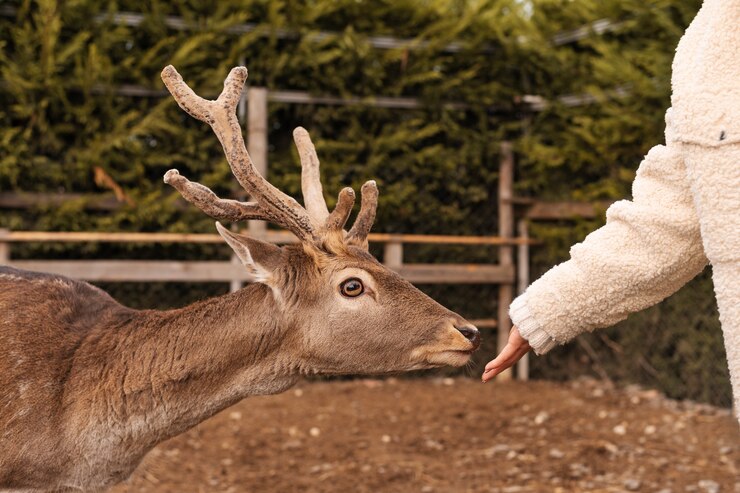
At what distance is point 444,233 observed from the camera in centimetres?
885

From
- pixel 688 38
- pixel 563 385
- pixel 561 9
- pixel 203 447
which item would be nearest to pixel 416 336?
pixel 688 38

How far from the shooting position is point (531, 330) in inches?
88.3

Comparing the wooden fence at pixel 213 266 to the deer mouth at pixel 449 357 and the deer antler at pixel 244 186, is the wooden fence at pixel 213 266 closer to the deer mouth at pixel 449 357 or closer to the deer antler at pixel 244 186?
the deer antler at pixel 244 186

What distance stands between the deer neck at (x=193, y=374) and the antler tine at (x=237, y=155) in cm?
28

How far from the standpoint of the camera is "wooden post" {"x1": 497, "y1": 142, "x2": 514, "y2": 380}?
29.1 ft

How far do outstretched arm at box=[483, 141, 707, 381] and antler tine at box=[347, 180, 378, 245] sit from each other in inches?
45.1

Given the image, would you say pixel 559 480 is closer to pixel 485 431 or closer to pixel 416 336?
pixel 485 431

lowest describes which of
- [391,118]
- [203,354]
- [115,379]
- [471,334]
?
[115,379]

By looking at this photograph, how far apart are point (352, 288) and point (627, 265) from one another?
4.29ft

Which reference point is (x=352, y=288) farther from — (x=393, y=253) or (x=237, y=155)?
(x=393, y=253)

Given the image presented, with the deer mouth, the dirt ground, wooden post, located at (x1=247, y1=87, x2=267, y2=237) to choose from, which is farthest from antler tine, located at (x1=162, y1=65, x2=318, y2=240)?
wooden post, located at (x1=247, y1=87, x2=267, y2=237)

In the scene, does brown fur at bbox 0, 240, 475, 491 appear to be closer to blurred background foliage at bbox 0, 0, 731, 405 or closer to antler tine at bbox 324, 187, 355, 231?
antler tine at bbox 324, 187, 355, 231

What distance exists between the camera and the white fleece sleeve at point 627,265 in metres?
2.00

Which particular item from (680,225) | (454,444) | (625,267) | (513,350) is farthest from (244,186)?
(454,444)
